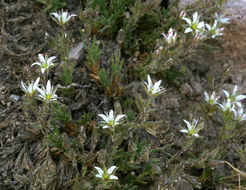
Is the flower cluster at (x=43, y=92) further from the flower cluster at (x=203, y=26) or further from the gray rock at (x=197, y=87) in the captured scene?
the gray rock at (x=197, y=87)

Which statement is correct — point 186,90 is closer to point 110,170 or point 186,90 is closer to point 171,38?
point 171,38

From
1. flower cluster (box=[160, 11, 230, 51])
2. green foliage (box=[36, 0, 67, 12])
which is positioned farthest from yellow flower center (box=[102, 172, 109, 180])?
green foliage (box=[36, 0, 67, 12])

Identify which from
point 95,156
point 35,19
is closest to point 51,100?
point 95,156

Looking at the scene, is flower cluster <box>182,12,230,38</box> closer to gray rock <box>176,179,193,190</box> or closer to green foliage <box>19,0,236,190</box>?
green foliage <box>19,0,236,190</box>

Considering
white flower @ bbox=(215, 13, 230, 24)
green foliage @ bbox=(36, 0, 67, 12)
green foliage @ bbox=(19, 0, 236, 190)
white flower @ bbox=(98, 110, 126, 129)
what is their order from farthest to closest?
green foliage @ bbox=(36, 0, 67, 12) → white flower @ bbox=(215, 13, 230, 24) → green foliage @ bbox=(19, 0, 236, 190) → white flower @ bbox=(98, 110, 126, 129)

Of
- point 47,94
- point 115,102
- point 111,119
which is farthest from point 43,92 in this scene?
point 115,102

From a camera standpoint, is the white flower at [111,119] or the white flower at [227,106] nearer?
the white flower at [111,119]

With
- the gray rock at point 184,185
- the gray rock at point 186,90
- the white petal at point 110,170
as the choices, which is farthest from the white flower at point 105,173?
the gray rock at point 186,90

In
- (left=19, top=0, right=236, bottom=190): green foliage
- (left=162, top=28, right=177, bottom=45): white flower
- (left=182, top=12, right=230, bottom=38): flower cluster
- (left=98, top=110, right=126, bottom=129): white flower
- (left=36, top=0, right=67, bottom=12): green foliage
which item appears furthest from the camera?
(left=36, top=0, right=67, bottom=12): green foliage

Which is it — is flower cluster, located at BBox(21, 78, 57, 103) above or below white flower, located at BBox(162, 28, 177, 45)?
below
